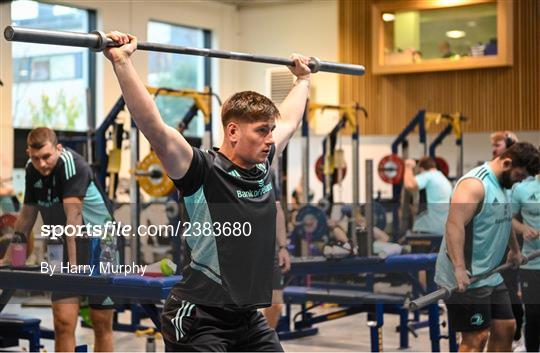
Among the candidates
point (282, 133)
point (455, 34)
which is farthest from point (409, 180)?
point (282, 133)

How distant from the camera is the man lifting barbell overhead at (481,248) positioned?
4977mm

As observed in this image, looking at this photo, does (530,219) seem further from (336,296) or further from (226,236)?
(226,236)

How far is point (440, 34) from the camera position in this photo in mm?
13047

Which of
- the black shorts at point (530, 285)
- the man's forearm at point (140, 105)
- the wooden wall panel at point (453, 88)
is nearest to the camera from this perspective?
the man's forearm at point (140, 105)

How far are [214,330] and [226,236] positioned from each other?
0.32 metres

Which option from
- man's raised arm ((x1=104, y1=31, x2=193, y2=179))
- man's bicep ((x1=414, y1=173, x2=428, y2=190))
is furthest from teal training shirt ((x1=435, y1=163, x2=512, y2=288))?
man's bicep ((x1=414, y1=173, x2=428, y2=190))

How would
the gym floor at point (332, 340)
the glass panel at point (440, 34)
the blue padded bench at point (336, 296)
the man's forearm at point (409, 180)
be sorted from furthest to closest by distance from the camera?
the glass panel at point (440, 34)
the man's forearm at point (409, 180)
the gym floor at point (332, 340)
the blue padded bench at point (336, 296)

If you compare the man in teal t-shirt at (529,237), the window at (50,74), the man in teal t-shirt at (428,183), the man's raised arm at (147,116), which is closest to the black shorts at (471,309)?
the man in teal t-shirt at (529,237)

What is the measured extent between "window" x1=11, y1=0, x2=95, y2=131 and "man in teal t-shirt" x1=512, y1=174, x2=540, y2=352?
7.23 meters

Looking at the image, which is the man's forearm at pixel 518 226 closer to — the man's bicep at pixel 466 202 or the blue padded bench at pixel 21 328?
the man's bicep at pixel 466 202

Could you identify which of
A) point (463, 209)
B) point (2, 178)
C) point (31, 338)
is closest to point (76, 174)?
point (31, 338)

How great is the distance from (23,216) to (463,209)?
2.28 m

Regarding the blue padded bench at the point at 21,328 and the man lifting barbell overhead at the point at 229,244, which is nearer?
the man lifting barbell overhead at the point at 229,244

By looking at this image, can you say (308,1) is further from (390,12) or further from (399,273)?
(399,273)
